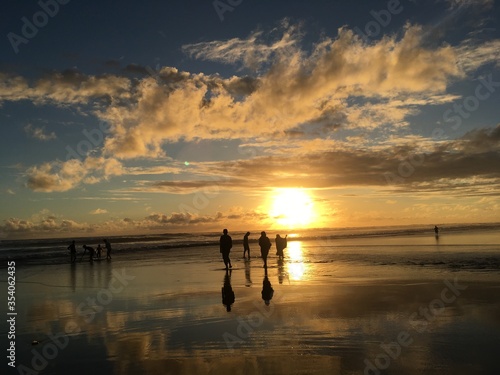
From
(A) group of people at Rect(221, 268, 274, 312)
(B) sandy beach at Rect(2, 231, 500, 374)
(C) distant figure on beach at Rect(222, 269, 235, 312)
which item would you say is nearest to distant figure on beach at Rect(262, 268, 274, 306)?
(A) group of people at Rect(221, 268, 274, 312)

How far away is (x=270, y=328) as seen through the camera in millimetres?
10344

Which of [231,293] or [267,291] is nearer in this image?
[231,293]

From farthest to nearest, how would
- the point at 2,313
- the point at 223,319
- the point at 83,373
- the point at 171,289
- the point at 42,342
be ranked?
the point at 171,289
the point at 2,313
the point at 223,319
the point at 42,342
the point at 83,373

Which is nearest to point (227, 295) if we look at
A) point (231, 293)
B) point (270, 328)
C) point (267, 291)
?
point (231, 293)

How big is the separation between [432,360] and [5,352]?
913 centimetres

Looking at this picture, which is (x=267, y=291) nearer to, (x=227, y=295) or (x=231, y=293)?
(x=231, y=293)

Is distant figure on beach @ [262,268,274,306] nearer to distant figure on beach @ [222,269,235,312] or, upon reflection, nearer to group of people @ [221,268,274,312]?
group of people @ [221,268,274,312]

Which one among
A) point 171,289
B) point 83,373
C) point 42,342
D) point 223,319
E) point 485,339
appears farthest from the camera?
point 171,289

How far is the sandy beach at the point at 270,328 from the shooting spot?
7.79 m

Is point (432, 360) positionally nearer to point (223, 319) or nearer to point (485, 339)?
point (485, 339)

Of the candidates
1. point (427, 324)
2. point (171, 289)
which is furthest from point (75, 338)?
point (427, 324)

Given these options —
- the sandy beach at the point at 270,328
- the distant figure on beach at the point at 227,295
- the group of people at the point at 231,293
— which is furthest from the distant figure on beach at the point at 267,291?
the distant figure on beach at the point at 227,295

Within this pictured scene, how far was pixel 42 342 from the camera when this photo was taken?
998 centimetres

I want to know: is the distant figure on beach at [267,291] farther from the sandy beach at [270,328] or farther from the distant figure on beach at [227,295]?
the distant figure on beach at [227,295]
